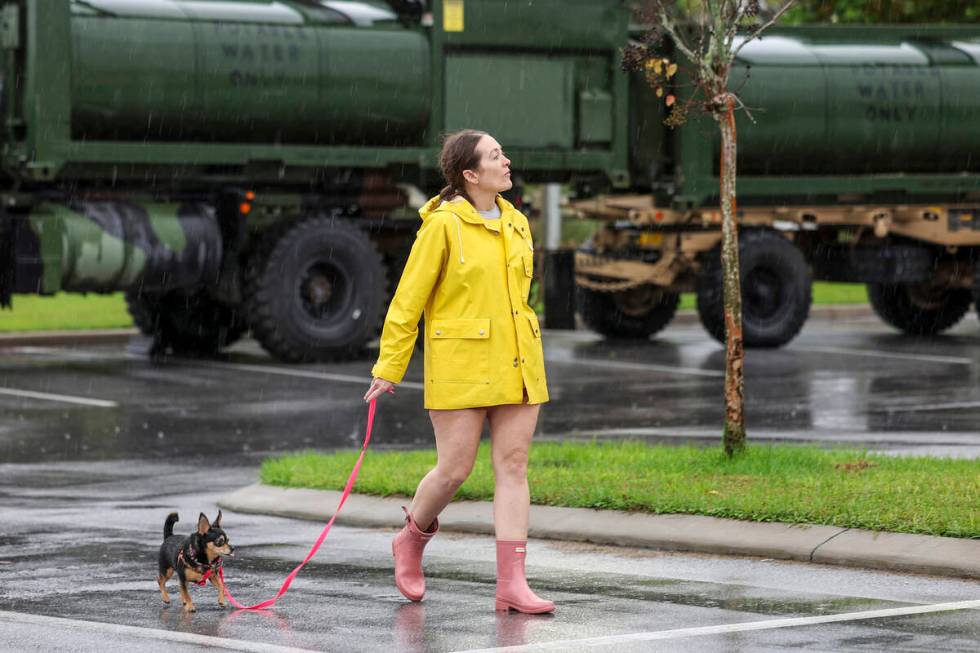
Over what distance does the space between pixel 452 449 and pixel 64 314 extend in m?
21.0

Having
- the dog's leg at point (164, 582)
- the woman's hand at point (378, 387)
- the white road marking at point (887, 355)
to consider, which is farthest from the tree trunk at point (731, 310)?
the white road marking at point (887, 355)

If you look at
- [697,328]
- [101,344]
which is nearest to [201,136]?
[101,344]

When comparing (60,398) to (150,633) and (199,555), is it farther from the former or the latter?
(150,633)

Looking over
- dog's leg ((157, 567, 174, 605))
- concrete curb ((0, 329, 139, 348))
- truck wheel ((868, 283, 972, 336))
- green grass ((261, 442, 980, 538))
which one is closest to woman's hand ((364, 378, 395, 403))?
dog's leg ((157, 567, 174, 605))

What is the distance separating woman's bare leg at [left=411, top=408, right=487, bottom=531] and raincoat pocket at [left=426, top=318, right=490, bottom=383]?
142 mm

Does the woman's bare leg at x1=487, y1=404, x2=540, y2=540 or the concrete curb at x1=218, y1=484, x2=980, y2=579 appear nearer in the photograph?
the woman's bare leg at x1=487, y1=404, x2=540, y2=540

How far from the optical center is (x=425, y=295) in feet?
26.5

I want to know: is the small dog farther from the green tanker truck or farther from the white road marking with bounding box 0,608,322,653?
the green tanker truck

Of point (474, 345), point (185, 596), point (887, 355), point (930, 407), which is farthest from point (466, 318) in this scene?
point (887, 355)

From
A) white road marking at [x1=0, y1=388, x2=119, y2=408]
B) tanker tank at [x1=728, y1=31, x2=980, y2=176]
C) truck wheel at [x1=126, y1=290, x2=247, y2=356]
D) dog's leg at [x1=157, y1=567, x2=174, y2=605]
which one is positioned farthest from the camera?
tanker tank at [x1=728, y1=31, x2=980, y2=176]

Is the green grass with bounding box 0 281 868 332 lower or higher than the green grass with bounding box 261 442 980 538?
lower

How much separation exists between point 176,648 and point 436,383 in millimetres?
1463

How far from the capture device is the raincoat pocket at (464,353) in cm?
802

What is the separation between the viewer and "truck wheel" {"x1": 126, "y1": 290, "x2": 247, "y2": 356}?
23578mm
